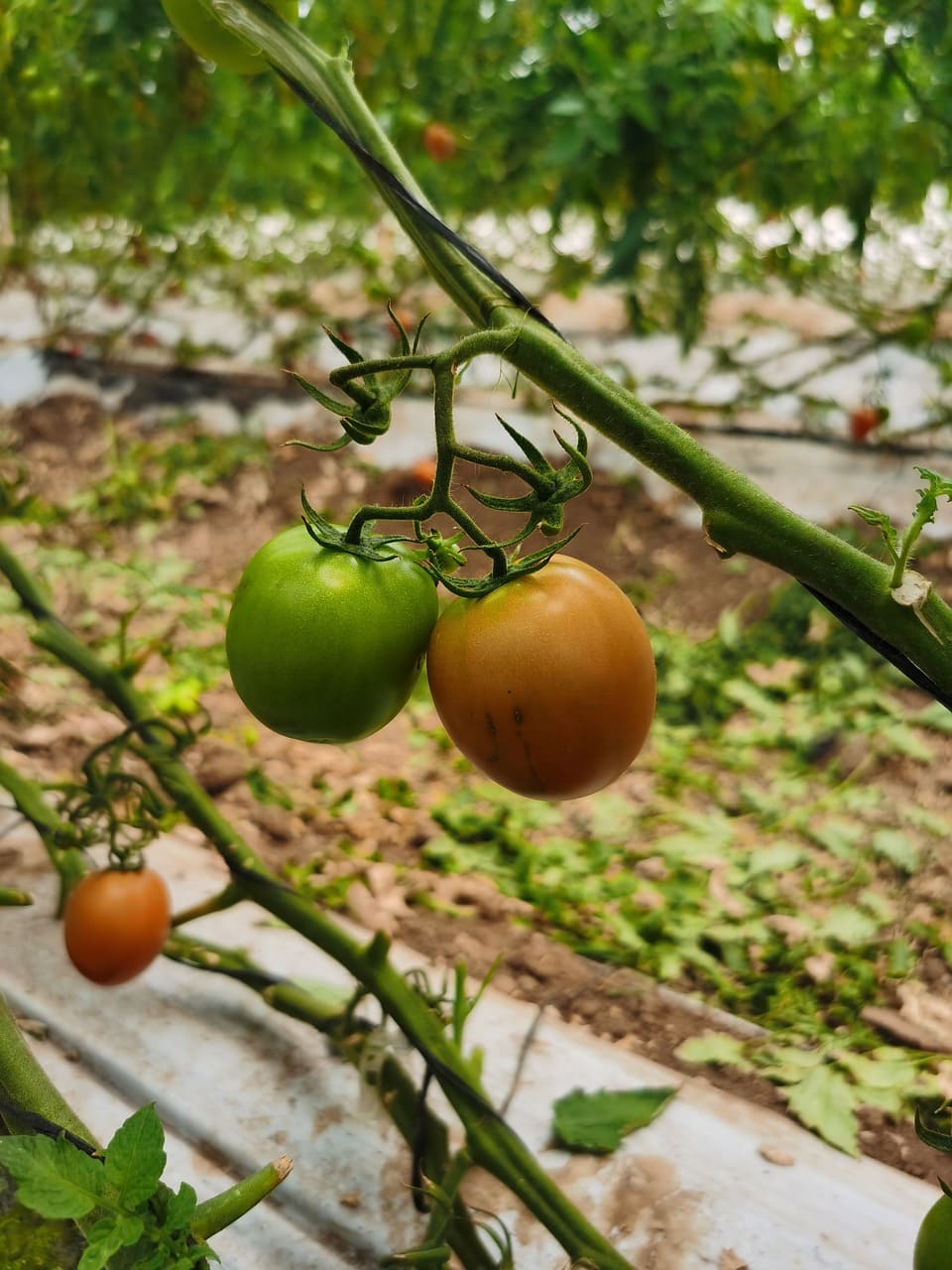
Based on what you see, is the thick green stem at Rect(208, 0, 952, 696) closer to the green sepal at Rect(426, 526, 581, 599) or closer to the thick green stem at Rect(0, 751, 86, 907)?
the green sepal at Rect(426, 526, 581, 599)

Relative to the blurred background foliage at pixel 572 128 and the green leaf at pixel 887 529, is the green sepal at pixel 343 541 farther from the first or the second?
the blurred background foliage at pixel 572 128

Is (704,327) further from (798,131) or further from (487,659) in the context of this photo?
(487,659)

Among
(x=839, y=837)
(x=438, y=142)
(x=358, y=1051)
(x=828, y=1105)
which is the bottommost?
(x=358, y=1051)

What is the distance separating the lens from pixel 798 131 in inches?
110

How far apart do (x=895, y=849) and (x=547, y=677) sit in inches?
58.9

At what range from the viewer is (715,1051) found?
1557mm

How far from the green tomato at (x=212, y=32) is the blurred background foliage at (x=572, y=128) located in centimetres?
164

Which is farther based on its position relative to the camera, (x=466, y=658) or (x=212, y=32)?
(x=212, y=32)

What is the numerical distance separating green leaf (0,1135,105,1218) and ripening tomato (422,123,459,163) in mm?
2943

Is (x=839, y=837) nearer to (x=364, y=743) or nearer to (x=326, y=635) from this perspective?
(x=364, y=743)

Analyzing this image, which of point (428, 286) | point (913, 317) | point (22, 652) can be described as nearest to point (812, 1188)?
point (22, 652)

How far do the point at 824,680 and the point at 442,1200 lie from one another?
1.69 m

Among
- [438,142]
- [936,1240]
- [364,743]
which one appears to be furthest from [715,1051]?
[438,142]

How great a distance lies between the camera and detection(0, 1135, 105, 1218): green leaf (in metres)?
0.75
